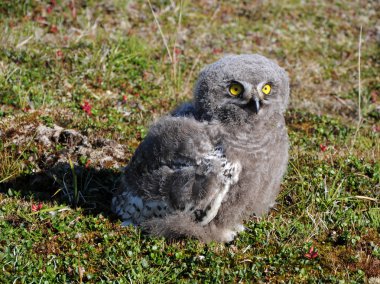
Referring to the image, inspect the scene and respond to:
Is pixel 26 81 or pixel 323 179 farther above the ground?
pixel 26 81

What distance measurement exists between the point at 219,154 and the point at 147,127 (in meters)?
3.03

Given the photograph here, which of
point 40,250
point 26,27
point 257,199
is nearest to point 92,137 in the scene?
point 40,250

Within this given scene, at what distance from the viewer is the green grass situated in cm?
622

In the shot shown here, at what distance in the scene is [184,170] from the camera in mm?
6297

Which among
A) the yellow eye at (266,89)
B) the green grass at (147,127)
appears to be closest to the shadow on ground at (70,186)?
the green grass at (147,127)

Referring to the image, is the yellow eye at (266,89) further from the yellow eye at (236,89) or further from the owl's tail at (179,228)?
the owl's tail at (179,228)

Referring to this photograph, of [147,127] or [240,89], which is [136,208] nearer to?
[240,89]

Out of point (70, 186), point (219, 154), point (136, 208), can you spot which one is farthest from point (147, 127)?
point (219, 154)

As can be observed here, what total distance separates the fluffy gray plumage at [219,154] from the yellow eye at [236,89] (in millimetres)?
11

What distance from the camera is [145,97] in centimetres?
1019

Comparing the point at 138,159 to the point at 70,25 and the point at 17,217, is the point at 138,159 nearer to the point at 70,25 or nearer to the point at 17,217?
the point at 17,217

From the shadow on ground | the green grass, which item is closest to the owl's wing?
the green grass

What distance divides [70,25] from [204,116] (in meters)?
6.64

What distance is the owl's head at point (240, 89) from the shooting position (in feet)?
19.9
